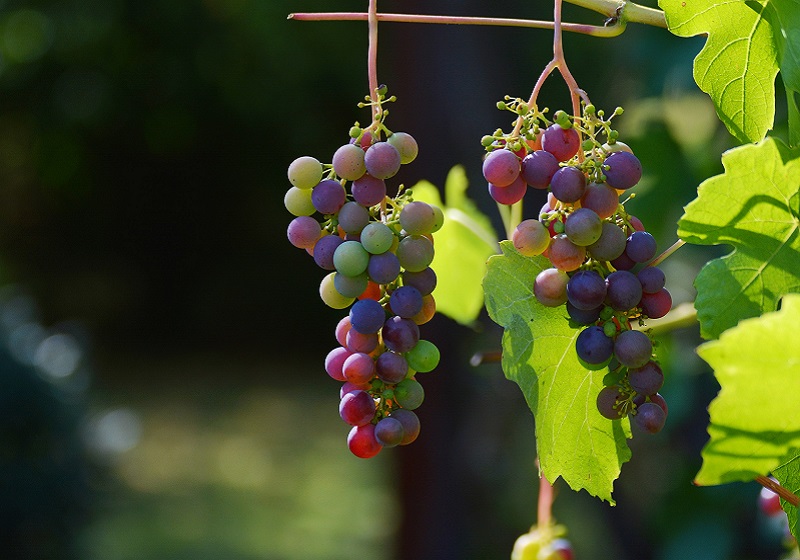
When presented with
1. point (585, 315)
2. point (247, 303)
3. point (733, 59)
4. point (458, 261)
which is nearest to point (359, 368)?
point (585, 315)

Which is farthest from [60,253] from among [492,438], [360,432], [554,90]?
[360,432]

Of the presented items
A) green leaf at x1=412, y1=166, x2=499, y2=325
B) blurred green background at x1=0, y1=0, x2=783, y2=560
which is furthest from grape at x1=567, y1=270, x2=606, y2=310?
blurred green background at x1=0, y1=0, x2=783, y2=560

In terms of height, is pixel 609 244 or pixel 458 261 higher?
pixel 458 261

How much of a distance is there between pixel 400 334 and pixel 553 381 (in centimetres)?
9

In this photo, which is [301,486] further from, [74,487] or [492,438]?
[492,438]

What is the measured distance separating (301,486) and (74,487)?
2.19 m

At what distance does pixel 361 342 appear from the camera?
469 mm

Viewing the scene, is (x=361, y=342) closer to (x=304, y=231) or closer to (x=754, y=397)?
(x=304, y=231)

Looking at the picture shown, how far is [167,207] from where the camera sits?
750cm

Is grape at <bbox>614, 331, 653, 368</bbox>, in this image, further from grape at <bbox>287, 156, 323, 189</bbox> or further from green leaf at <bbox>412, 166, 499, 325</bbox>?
green leaf at <bbox>412, 166, 499, 325</bbox>

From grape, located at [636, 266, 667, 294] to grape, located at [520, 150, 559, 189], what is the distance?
0.06 meters

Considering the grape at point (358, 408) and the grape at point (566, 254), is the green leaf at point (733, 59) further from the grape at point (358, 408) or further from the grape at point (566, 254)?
the grape at point (358, 408)

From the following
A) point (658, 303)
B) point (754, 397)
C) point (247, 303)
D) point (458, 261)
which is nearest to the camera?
point (754, 397)

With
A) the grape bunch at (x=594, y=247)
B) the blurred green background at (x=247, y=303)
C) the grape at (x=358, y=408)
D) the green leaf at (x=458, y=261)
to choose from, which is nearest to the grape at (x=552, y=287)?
the grape bunch at (x=594, y=247)
